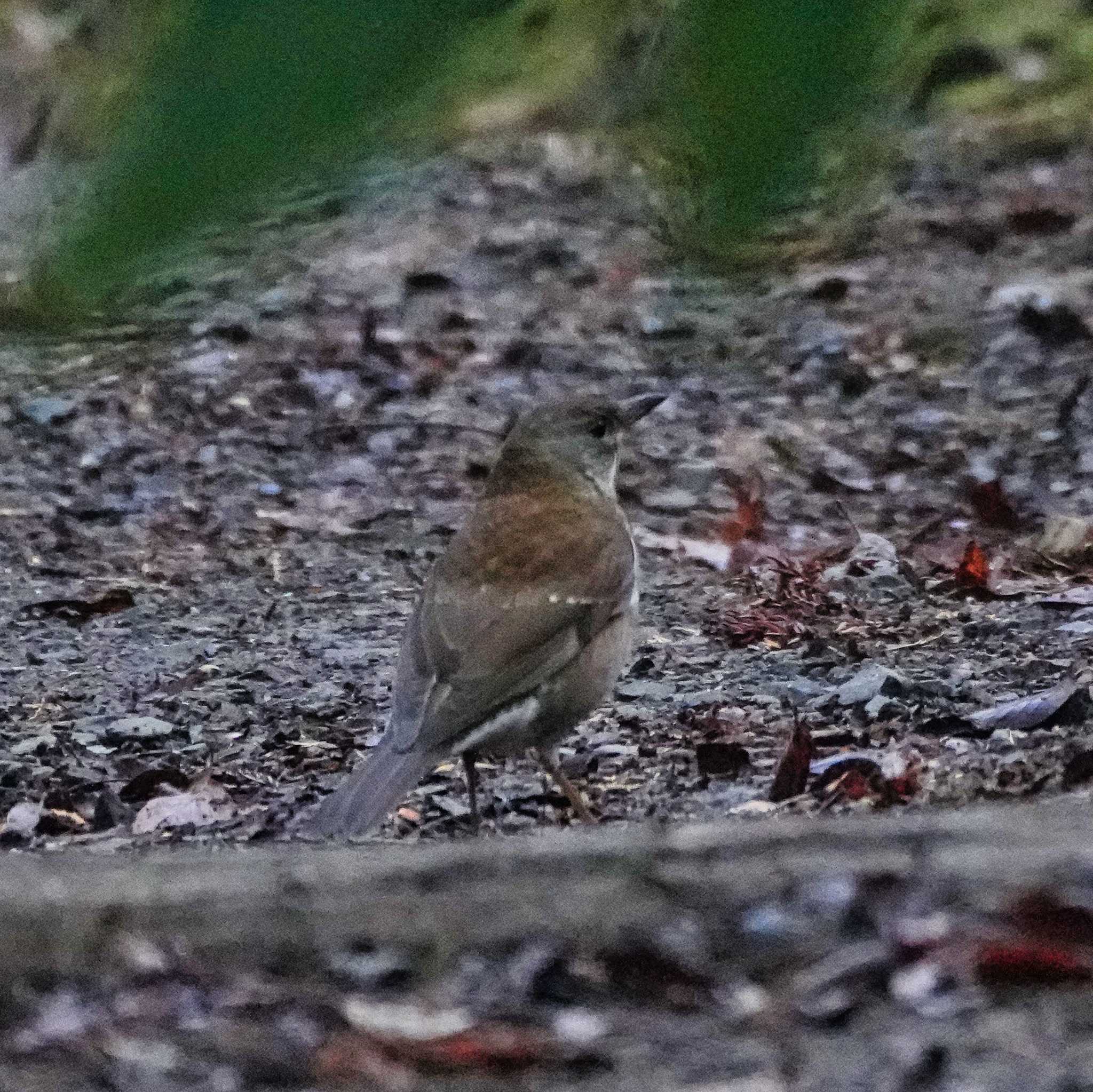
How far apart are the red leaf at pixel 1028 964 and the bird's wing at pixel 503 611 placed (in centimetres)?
143

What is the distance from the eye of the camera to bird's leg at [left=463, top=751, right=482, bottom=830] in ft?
16.0

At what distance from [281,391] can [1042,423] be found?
335 centimetres

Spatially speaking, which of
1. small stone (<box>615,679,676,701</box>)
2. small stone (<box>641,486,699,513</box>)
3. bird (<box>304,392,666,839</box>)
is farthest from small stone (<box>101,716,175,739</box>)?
small stone (<box>641,486,699,513</box>)

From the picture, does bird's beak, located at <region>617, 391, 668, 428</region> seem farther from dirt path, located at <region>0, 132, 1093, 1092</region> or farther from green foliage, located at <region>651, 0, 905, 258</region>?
green foliage, located at <region>651, 0, 905, 258</region>

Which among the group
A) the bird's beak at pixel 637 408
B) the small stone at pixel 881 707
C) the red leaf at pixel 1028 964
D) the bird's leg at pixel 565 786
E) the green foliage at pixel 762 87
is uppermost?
the green foliage at pixel 762 87

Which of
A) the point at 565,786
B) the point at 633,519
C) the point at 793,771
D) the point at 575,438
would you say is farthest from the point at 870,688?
the point at 633,519

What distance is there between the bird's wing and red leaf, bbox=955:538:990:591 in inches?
75.2

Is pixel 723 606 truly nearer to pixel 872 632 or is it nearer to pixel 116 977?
pixel 872 632

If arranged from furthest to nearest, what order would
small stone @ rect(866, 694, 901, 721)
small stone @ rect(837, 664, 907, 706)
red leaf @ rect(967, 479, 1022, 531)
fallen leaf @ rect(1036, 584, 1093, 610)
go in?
red leaf @ rect(967, 479, 1022, 531) → fallen leaf @ rect(1036, 584, 1093, 610) → small stone @ rect(837, 664, 907, 706) → small stone @ rect(866, 694, 901, 721)

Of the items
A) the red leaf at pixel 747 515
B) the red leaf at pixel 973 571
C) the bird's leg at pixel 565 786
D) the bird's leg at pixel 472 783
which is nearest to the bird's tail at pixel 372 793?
the bird's leg at pixel 472 783

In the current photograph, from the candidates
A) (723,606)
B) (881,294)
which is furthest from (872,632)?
(881,294)

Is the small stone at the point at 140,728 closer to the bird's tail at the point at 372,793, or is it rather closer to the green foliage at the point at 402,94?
the bird's tail at the point at 372,793

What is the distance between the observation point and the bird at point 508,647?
453cm

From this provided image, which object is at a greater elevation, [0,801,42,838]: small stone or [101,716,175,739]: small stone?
[0,801,42,838]: small stone
